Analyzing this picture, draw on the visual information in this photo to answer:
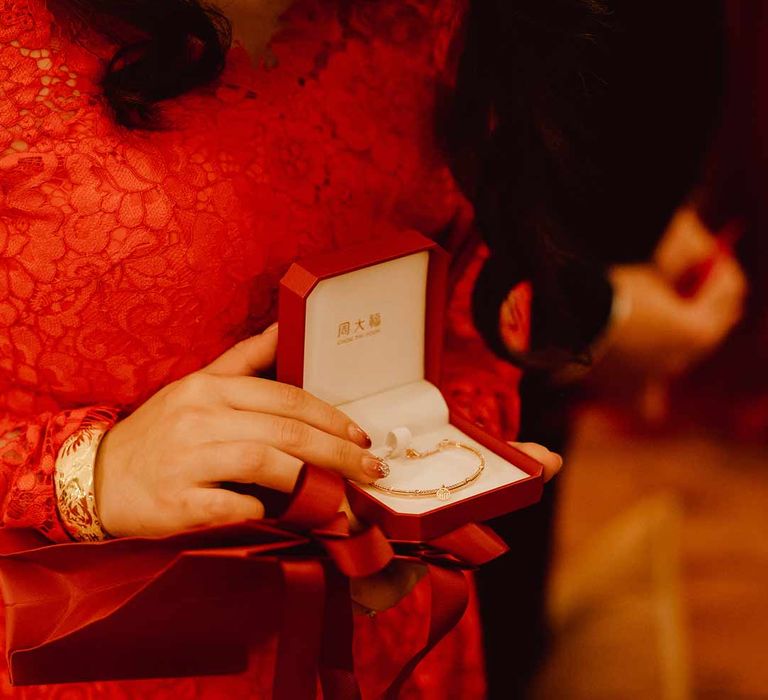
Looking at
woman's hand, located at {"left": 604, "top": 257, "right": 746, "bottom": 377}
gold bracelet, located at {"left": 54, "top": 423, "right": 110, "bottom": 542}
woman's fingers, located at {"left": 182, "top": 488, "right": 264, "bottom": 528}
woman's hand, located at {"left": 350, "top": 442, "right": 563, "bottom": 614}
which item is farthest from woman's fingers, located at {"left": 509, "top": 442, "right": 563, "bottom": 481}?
woman's hand, located at {"left": 604, "top": 257, "right": 746, "bottom": 377}

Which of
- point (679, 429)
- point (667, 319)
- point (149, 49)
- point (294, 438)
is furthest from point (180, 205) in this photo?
point (679, 429)

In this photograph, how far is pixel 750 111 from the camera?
2168 millimetres

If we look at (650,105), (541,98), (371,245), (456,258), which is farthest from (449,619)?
(650,105)

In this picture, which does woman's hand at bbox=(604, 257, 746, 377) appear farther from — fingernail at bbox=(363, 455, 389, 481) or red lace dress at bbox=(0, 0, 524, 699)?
fingernail at bbox=(363, 455, 389, 481)

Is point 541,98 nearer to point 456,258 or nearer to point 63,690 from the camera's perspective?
point 456,258

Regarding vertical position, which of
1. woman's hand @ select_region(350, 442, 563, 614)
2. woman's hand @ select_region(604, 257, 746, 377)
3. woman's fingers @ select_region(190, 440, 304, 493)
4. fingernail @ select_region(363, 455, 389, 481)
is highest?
woman's fingers @ select_region(190, 440, 304, 493)

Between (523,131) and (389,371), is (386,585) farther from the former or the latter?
(523,131)

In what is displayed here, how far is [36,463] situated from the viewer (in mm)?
785

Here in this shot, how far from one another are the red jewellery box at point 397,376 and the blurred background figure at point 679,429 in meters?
0.81

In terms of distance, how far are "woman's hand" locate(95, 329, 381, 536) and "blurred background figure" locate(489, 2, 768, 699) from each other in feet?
3.16

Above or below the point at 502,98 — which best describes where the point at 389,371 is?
below

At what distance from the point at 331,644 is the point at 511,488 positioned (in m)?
0.20

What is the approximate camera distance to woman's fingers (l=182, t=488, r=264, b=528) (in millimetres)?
697

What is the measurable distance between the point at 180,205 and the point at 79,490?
10.1 inches
